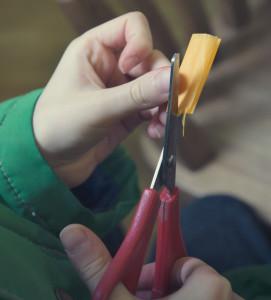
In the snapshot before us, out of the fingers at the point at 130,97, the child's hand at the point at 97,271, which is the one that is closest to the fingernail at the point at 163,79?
the fingers at the point at 130,97

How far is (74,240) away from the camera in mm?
284

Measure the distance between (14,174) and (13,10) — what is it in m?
1.09

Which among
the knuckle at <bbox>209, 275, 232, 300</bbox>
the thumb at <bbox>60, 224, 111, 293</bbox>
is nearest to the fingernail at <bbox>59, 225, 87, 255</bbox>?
the thumb at <bbox>60, 224, 111, 293</bbox>

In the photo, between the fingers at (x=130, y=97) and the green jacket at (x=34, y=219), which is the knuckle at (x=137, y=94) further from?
the green jacket at (x=34, y=219)

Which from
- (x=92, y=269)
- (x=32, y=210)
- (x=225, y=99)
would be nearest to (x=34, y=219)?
(x=32, y=210)

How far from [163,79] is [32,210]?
0.61 ft

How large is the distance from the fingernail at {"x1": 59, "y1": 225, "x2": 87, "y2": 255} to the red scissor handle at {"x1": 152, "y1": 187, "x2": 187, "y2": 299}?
73 millimetres

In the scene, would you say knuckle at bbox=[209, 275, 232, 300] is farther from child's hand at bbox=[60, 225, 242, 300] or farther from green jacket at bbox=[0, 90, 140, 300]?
green jacket at bbox=[0, 90, 140, 300]

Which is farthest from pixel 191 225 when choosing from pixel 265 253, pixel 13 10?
pixel 13 10

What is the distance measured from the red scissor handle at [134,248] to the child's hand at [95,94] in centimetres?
8

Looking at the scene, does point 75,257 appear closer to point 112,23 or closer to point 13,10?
point 112,23

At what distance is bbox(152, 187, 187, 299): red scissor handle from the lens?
0.32 meters

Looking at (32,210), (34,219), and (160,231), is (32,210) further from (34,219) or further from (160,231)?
(160,231)

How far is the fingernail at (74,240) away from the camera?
28 cm
